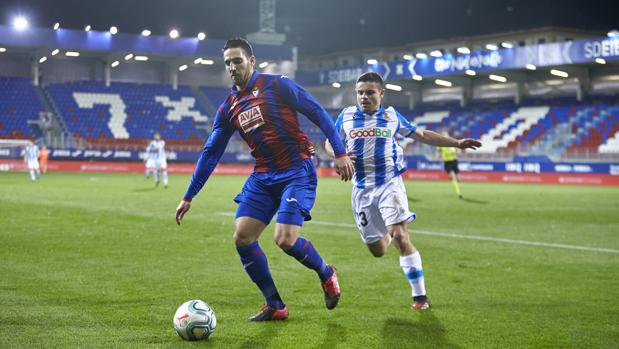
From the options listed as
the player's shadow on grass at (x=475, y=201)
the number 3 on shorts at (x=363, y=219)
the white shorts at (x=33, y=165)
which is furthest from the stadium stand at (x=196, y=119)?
the number 3 on shorts at (x=363, y=219)

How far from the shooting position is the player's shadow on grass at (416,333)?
6641 mm

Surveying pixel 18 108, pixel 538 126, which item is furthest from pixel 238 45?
pixel 18 108

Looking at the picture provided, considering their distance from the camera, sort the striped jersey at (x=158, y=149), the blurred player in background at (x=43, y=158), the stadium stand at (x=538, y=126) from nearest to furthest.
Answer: the striped jersey at (x=158, y=149) → the blurred player in background at (x=43, y=158) → the stadium stand at (x=538, y=126)

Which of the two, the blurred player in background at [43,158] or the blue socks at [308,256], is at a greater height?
the blue socks at [308,256]

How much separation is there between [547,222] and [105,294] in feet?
42.1

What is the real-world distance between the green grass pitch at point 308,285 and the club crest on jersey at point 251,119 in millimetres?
1767

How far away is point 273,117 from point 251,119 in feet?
0.66

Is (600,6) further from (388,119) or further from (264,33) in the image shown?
(388,119)

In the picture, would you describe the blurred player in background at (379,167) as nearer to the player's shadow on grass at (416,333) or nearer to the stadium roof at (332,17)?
the player's shadow on grass at (416,333)

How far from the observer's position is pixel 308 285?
31.8 ft

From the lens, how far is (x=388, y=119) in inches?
354

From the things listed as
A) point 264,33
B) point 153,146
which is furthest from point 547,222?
point 264,33

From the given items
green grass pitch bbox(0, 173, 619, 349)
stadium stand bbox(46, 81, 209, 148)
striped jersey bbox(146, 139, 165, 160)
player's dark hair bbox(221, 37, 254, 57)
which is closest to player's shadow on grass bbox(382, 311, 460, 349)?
green grass pitch bbox(0, 173, 619, 349)

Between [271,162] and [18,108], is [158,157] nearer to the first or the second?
[18,108]
